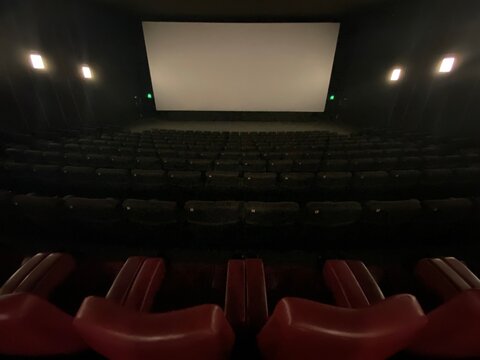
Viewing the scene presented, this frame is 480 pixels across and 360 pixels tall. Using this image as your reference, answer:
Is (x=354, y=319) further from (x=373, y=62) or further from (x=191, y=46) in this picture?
(x=191, y=46)

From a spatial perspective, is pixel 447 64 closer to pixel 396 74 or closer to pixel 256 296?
pixel 396 74

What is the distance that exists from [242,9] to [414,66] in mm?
6321

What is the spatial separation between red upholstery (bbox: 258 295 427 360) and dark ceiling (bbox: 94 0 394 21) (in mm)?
9578

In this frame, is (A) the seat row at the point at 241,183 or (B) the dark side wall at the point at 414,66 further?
(B) the dark side wall at the point at 414,66

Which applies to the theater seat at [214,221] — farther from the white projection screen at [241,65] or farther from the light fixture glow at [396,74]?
the white projection screen at [241,65]

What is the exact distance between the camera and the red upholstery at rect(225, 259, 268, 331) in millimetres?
1144

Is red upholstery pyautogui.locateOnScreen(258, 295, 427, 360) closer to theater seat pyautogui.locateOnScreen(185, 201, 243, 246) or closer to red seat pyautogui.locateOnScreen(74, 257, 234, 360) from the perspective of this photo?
red seat pyautogui.locateOnScreen(74, 257, 234, 360)

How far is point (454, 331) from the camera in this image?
0.94 m

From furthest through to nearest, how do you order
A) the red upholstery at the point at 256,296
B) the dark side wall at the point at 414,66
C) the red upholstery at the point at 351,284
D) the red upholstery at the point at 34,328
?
the dark side wall at the point at 414,66 < the red upholstery at the point at 351,284 < the red upholstery at the point at 256,296 < the red upholstery at the point at 34,328

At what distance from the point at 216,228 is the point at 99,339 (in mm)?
1611

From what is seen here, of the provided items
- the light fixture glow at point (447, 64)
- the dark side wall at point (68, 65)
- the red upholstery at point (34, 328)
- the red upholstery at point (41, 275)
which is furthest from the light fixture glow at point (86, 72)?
the light fixture glow at point (447, 64)

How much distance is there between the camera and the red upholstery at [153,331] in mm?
665

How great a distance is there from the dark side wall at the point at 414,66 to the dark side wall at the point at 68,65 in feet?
32.3

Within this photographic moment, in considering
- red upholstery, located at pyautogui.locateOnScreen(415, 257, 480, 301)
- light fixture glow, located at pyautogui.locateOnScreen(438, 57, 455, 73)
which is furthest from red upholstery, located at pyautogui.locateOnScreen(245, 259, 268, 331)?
light fixture glow, located at pyautogui.locateOnScreen(438, 57, 455, 73)
